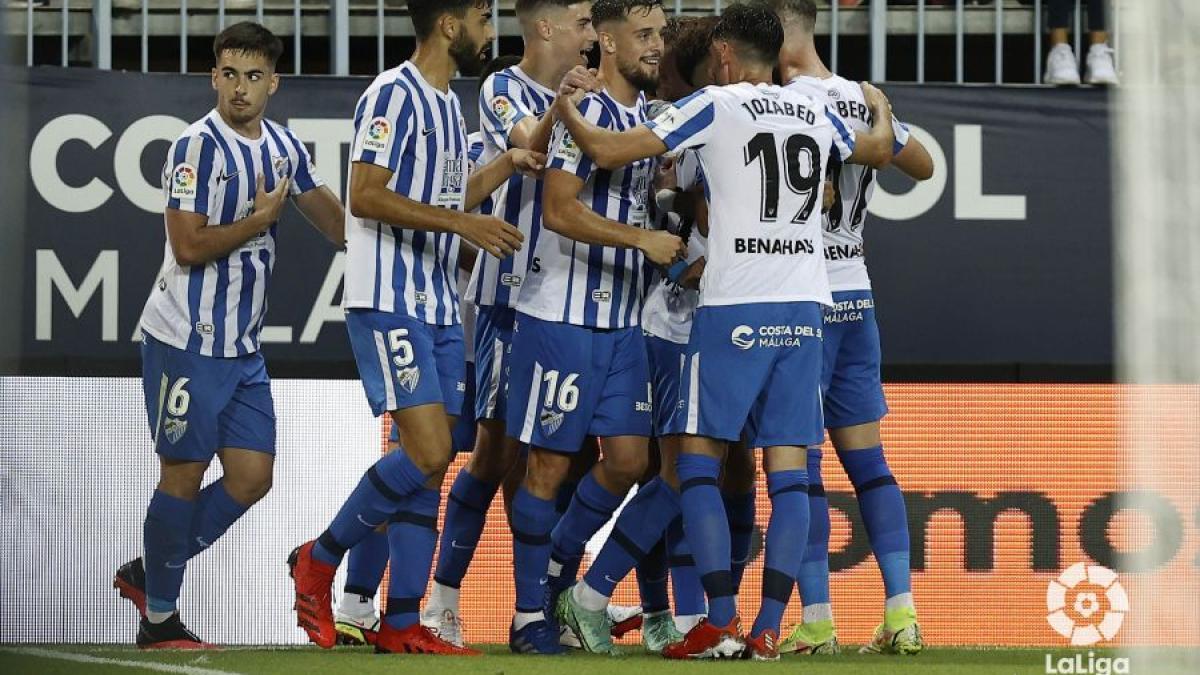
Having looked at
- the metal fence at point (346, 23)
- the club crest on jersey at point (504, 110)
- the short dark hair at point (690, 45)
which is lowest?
the club crest on jersey at point (504, 110)

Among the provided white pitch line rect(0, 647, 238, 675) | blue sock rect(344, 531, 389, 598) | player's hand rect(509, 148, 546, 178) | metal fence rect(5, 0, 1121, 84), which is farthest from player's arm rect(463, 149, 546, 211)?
metal fence rect(5, 0, 1121, 84)

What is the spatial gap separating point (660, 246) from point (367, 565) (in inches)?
59.6

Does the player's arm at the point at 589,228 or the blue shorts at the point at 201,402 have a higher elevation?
the player's arm at the point at 589,228

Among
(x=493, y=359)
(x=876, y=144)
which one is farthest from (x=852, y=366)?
(x=493, y=359)

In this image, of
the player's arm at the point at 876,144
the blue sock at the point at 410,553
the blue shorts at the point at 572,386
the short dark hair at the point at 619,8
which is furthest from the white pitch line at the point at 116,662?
the player's arm at the point at 876,144

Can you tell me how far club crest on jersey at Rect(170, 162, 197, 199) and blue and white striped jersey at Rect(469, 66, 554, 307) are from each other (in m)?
0.96

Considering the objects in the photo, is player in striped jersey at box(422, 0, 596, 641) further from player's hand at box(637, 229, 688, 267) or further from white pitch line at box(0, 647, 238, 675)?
white pitch line at box(0, 647, 238, 675)

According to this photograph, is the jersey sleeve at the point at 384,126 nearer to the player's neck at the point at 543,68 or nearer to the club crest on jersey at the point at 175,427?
the player's neck at the point at 543,68

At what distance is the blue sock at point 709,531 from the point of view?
5.57 m

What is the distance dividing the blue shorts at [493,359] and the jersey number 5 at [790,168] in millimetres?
1042

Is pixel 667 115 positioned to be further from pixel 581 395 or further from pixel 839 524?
pixel 839 524

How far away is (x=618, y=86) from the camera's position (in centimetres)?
605

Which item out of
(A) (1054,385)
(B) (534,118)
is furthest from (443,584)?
(A) (1054,385)

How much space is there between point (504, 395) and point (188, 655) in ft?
4.17
